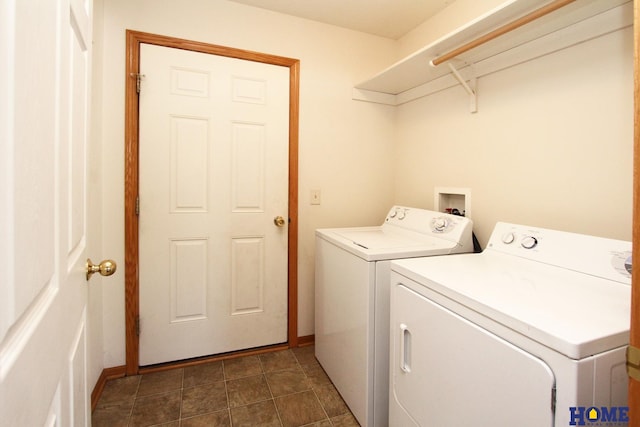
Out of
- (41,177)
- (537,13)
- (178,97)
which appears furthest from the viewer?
(178,97)

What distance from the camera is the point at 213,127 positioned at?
79.4 inches

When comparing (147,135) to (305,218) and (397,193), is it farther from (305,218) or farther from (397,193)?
(397,193)

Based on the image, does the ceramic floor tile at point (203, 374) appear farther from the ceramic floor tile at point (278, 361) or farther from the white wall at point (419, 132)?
the white wall at point (419, 132)

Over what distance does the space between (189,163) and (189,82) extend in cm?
50

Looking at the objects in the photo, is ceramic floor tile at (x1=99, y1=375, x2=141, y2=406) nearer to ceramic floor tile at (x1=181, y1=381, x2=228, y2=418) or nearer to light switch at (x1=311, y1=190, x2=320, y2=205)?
ceramic floor tile at (x1=181, y1=381, x2=228, y2=418)

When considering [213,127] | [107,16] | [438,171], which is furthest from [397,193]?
[107,16]

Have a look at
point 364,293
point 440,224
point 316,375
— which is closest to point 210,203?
point 364,293

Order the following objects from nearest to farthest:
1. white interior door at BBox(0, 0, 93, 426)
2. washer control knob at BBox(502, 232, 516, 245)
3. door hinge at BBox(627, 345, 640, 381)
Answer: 1. white interior door at BBox(0, 0, 93, 426)
2. door hinge at BBox(627, 345, 640, 381)
3. washer control knob at BBox(502, 232, 516, 245)

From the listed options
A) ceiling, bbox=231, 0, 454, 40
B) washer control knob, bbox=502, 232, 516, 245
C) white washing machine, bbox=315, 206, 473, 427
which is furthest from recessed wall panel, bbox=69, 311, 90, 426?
ceiling, bbox=231, 0, 454, 40

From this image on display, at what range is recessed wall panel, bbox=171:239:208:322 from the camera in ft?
6.52

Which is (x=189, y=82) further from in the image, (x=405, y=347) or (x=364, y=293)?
(x=405, y=347)

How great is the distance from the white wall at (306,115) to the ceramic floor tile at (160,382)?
0.71 feet

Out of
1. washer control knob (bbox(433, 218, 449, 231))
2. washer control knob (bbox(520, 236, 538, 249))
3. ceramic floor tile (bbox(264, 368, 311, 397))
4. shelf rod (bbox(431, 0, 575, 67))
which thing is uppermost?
shelf rod (bbox(431, 0, 575, 67))

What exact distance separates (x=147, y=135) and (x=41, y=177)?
5.24 ft
